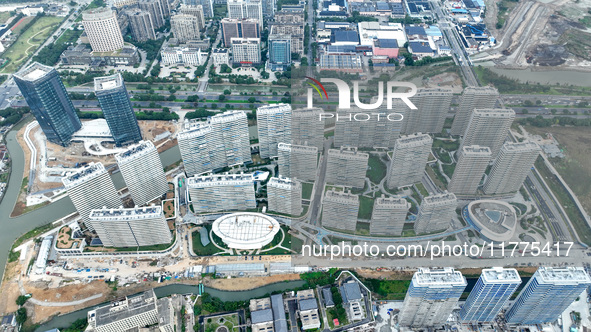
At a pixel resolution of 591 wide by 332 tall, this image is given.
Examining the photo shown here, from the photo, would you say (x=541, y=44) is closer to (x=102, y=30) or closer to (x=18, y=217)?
(x=102, y=30)

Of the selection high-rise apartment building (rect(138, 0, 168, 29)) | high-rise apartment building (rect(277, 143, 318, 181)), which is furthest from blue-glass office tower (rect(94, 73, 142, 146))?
high-rise apartment building (rect(138, 0, 168, 29))

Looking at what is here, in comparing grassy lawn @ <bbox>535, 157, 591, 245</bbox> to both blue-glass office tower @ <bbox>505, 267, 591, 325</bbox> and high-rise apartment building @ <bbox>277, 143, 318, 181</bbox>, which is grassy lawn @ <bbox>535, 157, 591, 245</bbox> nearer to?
blue-glass office tower @ <bbox>505, 267, 591, 325</bbox>

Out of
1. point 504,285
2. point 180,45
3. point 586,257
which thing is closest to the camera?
point 504,285

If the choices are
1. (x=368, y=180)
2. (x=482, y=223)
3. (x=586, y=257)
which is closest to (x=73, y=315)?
(x=368, y=180)

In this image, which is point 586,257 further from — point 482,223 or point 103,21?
point 103,21

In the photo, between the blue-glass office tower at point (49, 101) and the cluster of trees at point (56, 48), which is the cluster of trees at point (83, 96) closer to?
the blue-glass office tower at point (49, 101)

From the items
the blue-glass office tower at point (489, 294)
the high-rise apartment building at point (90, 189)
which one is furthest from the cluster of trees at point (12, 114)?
the blue-glass office tower at point (489, 294)
